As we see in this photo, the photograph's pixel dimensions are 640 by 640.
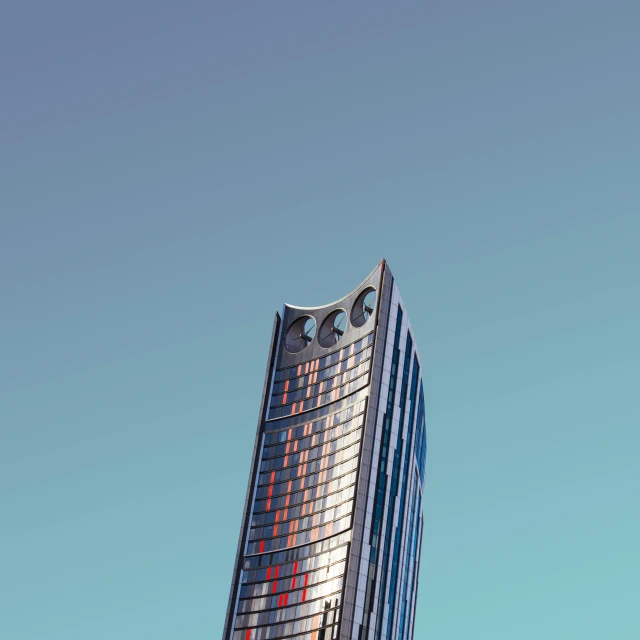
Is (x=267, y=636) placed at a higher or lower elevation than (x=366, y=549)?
lower

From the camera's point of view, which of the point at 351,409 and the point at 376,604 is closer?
the point at 376,604

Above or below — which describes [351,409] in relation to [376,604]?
above

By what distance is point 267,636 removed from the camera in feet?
608

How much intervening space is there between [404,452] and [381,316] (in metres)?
26.2

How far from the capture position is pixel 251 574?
194 metres

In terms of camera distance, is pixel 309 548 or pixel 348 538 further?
pixel 309 548

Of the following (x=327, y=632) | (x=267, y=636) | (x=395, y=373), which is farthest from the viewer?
(x=395, y=373)

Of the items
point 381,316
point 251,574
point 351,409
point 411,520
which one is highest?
point 381,316

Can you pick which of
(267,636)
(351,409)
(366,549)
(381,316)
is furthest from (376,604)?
(381,316)

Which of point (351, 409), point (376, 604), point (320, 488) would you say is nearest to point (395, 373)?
point (351, 409)

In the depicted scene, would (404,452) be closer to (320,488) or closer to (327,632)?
(320,488)

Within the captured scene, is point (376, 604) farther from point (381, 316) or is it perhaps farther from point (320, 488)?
point (381, 316)

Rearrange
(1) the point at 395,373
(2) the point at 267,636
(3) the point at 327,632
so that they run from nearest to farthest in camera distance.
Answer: (3) the point at 327,632
(2) the point at 267,636
(1) the point at 395,373

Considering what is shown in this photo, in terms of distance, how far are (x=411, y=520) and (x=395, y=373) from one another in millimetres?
28536
